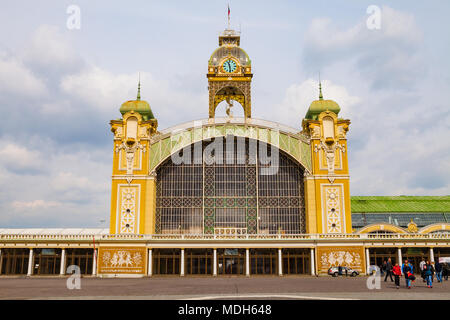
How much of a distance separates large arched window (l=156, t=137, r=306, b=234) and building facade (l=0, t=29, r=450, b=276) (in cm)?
14

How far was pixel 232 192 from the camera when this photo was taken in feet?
198

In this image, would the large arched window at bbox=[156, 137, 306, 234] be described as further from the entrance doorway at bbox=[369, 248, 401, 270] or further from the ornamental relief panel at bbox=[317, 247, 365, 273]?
the entrance doorway at bbox=[369, 248, 401, 270]

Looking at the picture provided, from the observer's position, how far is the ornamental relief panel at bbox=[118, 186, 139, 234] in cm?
5772

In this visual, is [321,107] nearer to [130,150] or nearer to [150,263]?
[130,150]

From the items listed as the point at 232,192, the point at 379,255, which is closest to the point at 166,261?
the point at 232,192

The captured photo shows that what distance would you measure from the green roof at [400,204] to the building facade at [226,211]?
8466 millimetres

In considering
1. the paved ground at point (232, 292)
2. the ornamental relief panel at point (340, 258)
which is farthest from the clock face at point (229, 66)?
the paved ground at point (232, 292)

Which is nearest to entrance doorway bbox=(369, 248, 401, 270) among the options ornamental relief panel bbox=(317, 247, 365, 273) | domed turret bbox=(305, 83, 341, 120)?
ornamental relief panel bbox=(317, 247, 365, 273)

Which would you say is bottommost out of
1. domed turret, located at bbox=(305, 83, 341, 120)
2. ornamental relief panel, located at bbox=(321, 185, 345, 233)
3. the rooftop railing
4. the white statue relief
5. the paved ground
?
the paved ground

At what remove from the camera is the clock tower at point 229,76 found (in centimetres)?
6988

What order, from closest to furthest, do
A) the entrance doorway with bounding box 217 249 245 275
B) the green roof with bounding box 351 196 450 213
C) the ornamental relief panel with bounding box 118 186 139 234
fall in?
the entrance doorway with bounding box 217 249 245 275
the ornamental relief panel with bounding box 118 186 139 234
the green roof with bounding box 351 196 450 213

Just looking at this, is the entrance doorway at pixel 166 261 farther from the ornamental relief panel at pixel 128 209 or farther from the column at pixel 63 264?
the column at pixel 63 264
